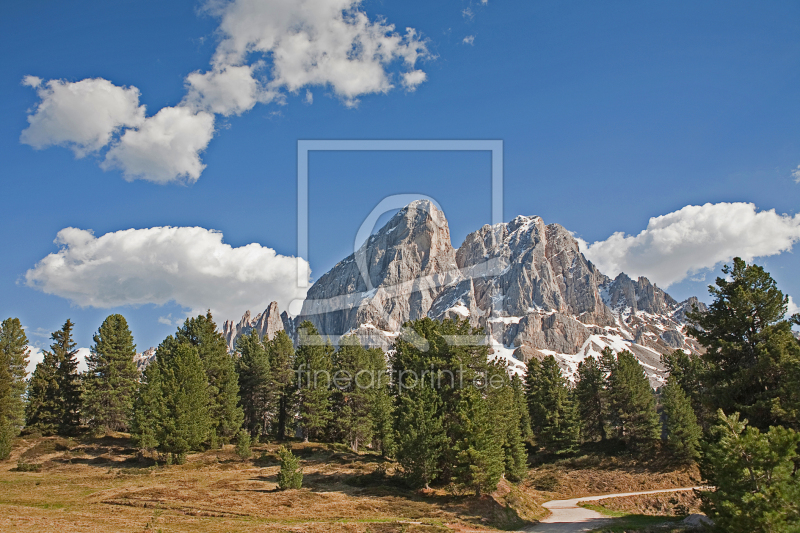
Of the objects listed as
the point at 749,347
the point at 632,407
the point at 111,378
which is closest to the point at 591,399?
the point at 632,407

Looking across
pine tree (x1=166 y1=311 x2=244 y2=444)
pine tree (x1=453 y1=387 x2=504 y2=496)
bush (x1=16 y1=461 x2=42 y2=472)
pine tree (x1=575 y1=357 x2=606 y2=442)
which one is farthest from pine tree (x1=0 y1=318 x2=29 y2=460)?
pine tree (x1=575 y1=357 x2=606 y2=442)

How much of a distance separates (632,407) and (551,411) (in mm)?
10741

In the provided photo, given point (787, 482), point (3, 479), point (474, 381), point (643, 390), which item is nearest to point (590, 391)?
point (643, 390)

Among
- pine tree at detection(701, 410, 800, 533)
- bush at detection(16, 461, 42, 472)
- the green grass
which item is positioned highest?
pine tree at detection(701, 410, 800, 533)

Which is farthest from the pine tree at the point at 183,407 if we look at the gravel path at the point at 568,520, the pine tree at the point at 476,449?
the gravel path at the point at 568,520

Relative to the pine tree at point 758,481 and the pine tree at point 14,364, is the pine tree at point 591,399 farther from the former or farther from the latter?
the pine tree at point 14,364

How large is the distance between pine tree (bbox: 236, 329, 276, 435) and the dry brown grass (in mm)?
15210

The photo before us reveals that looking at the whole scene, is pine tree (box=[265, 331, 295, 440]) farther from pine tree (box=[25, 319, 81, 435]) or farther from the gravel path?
the gravel path

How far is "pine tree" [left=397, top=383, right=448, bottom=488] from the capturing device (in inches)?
1280

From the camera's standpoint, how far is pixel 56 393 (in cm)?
5838

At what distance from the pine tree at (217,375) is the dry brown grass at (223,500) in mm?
6906

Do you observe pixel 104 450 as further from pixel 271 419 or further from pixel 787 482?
pixel 787 482

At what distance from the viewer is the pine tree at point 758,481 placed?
13.8m

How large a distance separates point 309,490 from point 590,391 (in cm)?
4798
